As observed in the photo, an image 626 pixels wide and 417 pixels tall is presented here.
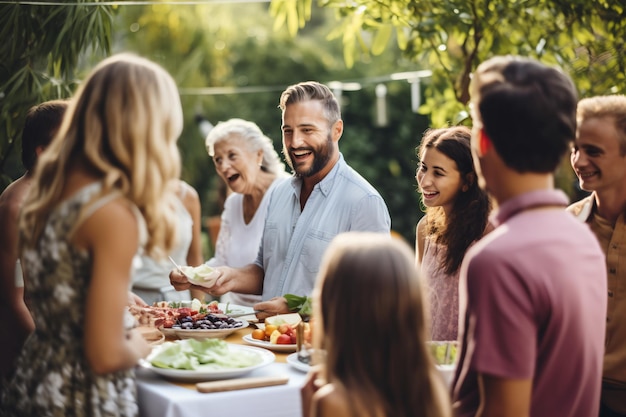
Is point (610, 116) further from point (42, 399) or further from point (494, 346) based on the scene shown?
point (42, 399)

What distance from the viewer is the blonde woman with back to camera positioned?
2066mm

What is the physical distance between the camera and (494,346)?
1.87 meters

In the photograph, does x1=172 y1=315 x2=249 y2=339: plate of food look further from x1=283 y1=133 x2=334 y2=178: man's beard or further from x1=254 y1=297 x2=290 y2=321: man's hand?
x1=283 y1=133 x2=334 y2=178: man's beard

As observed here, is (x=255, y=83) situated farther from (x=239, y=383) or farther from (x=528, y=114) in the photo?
(x=528, y=114)

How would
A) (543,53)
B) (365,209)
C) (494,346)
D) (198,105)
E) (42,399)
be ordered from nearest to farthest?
(494,346), (42,399), (365,209), (543,53), (198,105)

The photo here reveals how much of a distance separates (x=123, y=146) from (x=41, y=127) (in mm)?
1471

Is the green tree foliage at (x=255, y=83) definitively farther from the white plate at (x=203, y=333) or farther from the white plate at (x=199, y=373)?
the white plate at (x=199, y=373)

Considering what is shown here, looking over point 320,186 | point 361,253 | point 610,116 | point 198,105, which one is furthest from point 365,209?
point 198,105

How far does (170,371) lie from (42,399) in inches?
20.0

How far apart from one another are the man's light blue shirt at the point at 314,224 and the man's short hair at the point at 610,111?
1111 mm

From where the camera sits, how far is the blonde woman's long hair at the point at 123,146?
6.97ft

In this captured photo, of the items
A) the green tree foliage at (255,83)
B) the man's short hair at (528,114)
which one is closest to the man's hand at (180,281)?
the man's short hair at (528,114)

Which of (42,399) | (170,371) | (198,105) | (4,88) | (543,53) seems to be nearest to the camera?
(42,399)

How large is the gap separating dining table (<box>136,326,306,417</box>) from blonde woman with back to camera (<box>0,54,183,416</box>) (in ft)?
0.92
